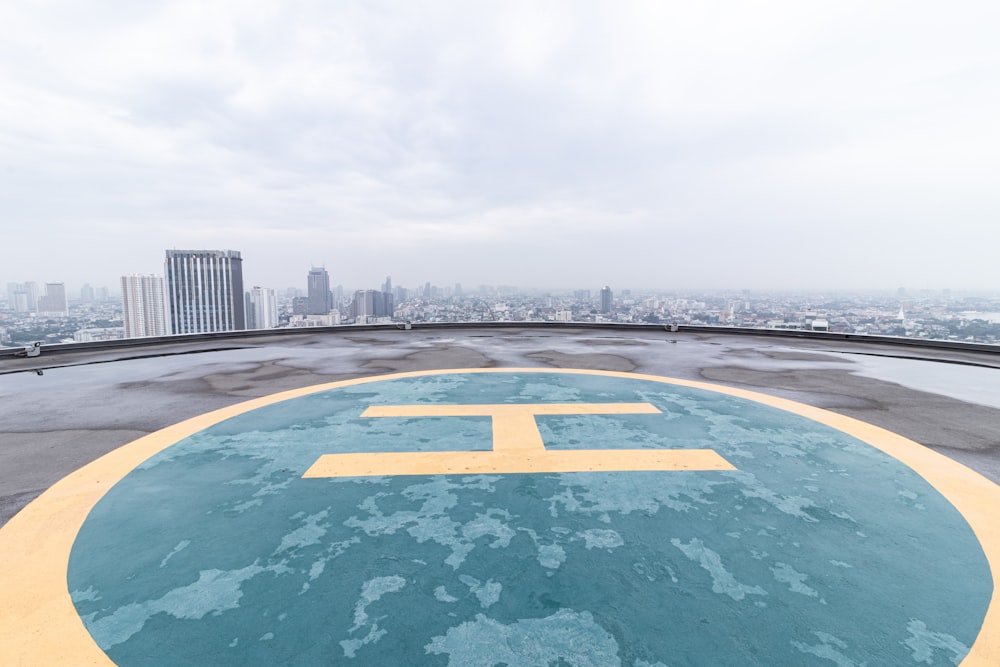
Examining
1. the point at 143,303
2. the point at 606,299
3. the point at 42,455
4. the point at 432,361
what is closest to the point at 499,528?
the point at 42,455

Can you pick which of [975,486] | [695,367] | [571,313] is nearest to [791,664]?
[975,486]

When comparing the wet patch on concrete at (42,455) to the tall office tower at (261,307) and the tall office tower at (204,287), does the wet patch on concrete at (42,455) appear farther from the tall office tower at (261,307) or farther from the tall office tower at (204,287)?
the tall office tower at (261,307)

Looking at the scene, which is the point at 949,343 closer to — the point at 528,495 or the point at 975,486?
the point at 975,486

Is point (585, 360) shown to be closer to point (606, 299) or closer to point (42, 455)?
point (42, 455)

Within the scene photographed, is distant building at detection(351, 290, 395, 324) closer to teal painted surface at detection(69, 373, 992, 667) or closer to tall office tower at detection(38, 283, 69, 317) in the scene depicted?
tall office tower at detection(38, 283, 69, 317)

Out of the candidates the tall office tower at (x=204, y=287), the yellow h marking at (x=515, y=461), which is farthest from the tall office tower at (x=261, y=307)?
the yellow h marking at (x=515, y=461)

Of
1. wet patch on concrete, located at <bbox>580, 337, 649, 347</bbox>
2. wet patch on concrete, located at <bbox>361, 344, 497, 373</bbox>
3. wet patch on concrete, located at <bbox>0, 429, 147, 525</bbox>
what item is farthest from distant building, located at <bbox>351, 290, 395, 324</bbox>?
wet patch on concrete, located at <bbox>0, 429, 147, 525</bbox>
